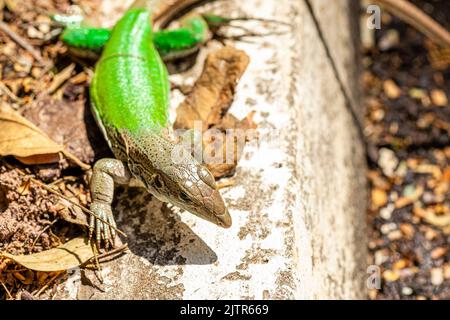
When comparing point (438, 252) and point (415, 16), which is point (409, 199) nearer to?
point (438, 252)

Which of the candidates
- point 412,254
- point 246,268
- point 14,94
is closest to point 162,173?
point 246,268

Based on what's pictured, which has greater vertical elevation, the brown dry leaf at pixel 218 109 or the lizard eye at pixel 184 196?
the brown dry leaf at pixel 218 109

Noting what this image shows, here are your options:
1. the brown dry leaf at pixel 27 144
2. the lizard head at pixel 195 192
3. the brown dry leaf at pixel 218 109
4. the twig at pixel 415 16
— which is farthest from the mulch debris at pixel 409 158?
the brown dry leaf at pixel 27 144

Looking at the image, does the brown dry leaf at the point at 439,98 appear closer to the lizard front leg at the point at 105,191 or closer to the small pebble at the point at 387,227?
the small pebble at the point at 387,227

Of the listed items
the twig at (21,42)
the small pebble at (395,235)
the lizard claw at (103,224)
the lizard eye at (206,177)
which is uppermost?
the twig at (21,42)

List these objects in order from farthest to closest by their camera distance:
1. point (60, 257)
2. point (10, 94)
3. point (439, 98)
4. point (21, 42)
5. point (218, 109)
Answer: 1. point (439, 98)
2. point (21, 42)
3. point (10, 94)
4. point (218, 109)
5. point (60, 257)

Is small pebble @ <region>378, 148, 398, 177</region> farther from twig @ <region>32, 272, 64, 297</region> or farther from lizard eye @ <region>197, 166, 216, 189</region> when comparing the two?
twig @ <region>32, 272, 64, 297</region>

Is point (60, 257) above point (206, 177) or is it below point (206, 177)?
below

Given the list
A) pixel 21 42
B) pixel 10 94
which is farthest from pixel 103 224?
pixel 21 42
